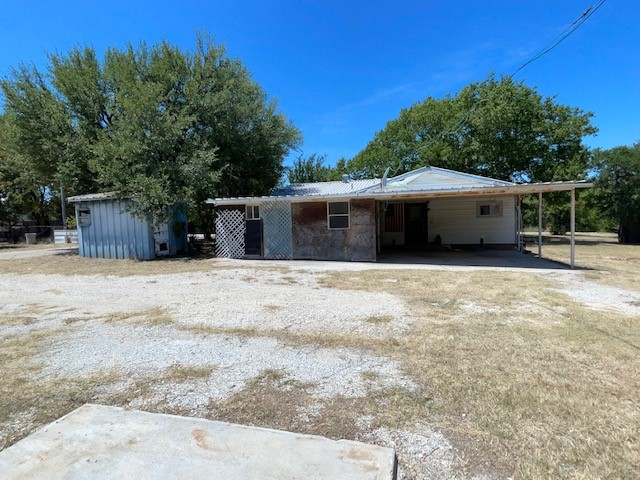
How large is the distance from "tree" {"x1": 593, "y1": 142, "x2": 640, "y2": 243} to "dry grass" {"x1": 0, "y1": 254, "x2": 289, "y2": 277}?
22.9 meters

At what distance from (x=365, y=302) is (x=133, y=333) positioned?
12.2 feet

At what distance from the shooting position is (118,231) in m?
15.2

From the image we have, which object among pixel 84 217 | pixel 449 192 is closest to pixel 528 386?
pixel 449 192

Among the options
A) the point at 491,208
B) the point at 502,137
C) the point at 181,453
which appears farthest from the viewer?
the point at 502,137

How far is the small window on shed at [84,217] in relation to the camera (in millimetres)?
15648

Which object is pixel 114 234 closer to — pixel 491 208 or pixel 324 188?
pixel 324 188

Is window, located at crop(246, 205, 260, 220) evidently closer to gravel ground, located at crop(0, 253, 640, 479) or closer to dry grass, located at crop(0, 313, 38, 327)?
gravel ground, located at crop(0, 253, 640, 479)

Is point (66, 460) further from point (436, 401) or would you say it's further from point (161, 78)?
point (161, 78)

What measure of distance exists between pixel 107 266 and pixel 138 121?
5.72 meters

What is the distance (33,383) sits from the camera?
11.1 feet

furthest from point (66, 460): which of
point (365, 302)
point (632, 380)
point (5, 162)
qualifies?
point (5, 162)

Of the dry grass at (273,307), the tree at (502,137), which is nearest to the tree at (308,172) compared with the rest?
the tree at (502,137)

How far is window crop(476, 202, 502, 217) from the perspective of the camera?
15938 millimetres

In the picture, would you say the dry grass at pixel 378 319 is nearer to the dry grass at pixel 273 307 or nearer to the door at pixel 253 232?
the dry grass at pixel 273 307
